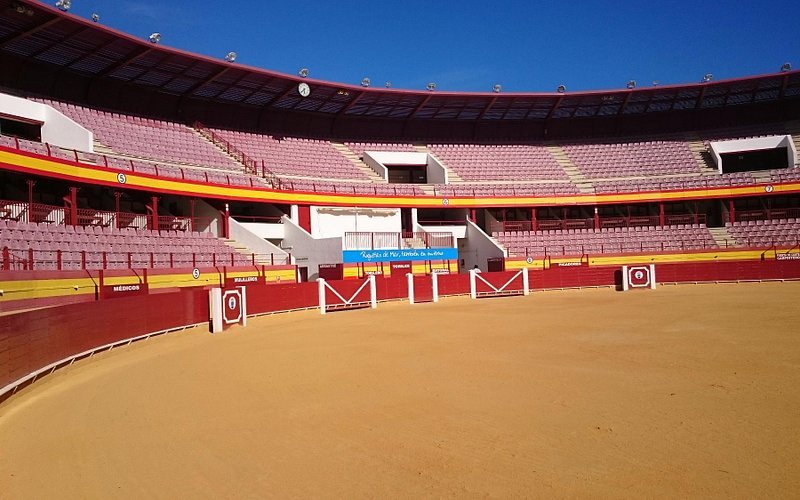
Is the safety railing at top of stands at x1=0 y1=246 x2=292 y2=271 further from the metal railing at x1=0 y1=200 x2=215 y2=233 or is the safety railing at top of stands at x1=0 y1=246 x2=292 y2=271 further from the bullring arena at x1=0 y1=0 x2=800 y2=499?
the metal railing at x1=0 y1=200 x2=215 y2=233

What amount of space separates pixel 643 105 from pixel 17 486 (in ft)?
164

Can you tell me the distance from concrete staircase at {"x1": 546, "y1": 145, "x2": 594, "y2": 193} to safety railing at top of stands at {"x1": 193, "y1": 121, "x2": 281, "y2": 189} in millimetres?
21975

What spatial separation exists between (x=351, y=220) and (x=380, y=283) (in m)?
10.1

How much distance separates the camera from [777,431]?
18.2 ft

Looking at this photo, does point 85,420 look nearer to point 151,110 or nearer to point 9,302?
point 9,302

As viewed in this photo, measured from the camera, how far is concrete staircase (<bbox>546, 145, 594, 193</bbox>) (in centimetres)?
4315

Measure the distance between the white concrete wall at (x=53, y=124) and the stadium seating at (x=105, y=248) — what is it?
6191 mm

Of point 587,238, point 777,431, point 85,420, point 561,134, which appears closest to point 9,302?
point 85,420

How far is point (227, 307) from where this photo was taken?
19.4 metres

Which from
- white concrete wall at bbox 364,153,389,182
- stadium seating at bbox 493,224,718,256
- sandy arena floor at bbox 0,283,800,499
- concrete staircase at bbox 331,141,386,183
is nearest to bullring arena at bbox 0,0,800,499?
sandy arena floor at bbox 0,283,800,499

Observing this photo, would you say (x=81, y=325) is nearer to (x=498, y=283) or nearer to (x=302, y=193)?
(x=498, y=283)

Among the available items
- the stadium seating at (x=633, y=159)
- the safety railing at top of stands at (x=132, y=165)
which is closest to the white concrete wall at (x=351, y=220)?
the safety railing at top of stands at (x=132, y=165)

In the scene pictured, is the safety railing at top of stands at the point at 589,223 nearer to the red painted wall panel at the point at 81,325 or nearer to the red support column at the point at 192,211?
the red support column at the point at 192,211

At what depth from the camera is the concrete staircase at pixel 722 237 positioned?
1506 inches
